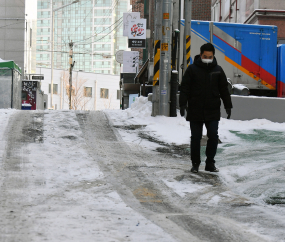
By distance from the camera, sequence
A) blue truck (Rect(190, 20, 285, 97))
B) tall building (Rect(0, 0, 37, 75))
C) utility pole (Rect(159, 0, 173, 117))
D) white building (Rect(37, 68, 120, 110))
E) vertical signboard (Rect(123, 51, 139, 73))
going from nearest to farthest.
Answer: utility pole (Rect(159, 0, 173, 117))
blue truck (Rect(190, 20, 285, 97))
vertical signboard (Rect(123, 51, 139, 73))
tall building (Rect(0, 0, 37, 75))
white building (Rect(37, 68, 120, 110))

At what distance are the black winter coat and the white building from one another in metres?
59.1

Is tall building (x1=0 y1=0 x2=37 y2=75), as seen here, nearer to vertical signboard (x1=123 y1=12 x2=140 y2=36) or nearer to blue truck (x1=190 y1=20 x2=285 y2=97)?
vertical signboard (x1=123 y1=12 x2=140 y2=36)

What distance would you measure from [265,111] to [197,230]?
8648 mm

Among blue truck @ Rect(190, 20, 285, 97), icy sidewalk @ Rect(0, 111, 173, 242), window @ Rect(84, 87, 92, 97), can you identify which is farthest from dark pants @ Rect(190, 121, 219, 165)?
window @ Rect(84, 87, 92, 97)

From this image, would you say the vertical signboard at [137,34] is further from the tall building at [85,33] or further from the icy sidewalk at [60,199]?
the tall building at [85,33]

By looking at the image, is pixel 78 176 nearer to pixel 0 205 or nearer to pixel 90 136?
pixel 0 205

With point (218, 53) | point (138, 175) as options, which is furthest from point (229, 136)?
point (218, 53)

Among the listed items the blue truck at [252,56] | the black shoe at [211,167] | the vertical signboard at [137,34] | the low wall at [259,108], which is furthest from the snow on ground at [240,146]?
the vertical signboard at [137,34]

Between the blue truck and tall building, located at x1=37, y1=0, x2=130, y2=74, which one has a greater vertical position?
tall building, located at x1=37, y1=0, x2=130, y2=74

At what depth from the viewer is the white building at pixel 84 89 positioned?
224 ft

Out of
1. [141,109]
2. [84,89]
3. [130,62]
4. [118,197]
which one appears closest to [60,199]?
[118,197]

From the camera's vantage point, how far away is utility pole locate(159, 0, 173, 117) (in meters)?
11.5

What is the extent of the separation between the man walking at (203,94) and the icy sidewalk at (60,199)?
4.72 feet

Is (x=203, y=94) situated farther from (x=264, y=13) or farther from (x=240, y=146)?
(x=264, y=13)
